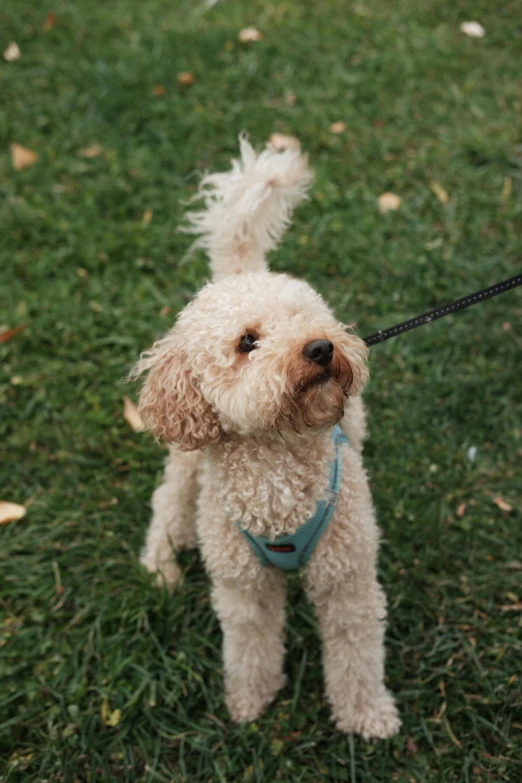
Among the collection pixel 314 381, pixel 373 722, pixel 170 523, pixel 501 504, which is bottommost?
pixel 373 722

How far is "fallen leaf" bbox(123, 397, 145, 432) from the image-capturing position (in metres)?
3.48

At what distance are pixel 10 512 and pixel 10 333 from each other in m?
1.16

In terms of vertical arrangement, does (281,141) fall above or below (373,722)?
above

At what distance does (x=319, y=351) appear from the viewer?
1.86m

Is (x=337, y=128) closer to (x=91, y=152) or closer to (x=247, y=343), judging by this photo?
(x=91, y=152)

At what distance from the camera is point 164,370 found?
2152 millimetres

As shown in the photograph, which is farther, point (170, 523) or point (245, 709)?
point (170, 523)

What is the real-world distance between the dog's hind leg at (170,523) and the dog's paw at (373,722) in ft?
3.04

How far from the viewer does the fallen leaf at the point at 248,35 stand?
529 centimetres

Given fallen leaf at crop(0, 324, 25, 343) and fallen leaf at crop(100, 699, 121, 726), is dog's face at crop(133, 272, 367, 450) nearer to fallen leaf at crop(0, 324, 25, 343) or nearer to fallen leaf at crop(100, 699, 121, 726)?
fallen leaf at crop(100, 699, 121, 726)

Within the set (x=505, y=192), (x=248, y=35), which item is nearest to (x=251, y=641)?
(x=505, y=192)

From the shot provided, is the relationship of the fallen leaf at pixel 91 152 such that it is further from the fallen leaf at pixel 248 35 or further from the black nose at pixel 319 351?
the black nose at pixel 319 351

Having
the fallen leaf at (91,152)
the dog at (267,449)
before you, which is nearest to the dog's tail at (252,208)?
the dog at (267,449)

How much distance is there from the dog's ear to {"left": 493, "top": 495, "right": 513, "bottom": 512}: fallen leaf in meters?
1.60
